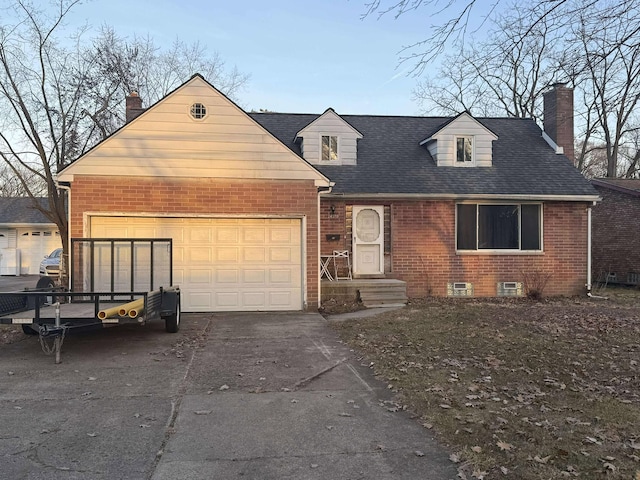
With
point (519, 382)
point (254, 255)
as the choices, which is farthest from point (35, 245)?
point (519, 382)

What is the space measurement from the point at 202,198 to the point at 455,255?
7228 mm

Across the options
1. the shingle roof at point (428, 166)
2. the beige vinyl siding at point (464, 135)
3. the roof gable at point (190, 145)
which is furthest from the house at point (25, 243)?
the beige vinyl siding at point (464, 135)

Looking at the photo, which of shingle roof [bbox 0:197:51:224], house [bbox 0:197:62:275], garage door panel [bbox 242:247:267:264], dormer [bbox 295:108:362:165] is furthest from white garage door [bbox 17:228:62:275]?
garage door panel [bbox 242:247:267:264]

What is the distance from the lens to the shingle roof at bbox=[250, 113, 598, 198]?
46.8 feet

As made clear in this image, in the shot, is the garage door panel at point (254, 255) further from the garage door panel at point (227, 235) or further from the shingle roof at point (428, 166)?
the shingle roof at point (428, 166)

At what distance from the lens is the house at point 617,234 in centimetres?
1859

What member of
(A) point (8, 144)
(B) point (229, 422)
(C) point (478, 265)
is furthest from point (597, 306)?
(A) point (8, 144)

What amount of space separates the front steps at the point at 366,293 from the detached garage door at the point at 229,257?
1004mm

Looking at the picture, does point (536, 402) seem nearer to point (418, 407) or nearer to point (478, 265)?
point (418, 407)

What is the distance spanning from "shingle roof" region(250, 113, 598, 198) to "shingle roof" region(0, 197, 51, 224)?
15.1 metres

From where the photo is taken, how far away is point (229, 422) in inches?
188

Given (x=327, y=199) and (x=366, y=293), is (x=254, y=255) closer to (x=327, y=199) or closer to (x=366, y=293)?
(x=366, y=293)

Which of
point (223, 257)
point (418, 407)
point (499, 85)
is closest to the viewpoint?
point (418, 407)

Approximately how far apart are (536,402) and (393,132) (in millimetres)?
13134
